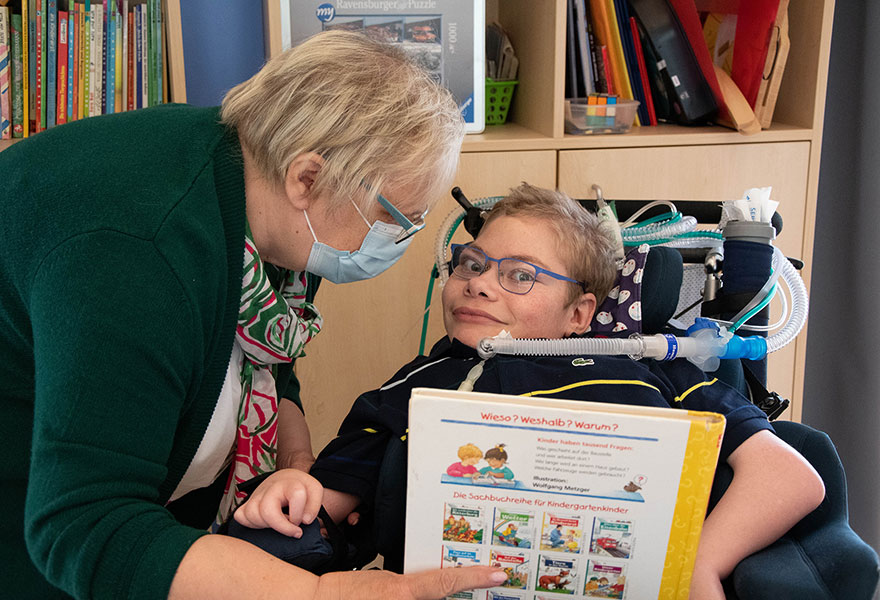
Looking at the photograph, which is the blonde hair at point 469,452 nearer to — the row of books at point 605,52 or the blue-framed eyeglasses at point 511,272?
the blue-framed eyeglasses at point 511,272

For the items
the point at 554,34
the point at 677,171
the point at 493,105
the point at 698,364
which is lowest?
the point at 698,364

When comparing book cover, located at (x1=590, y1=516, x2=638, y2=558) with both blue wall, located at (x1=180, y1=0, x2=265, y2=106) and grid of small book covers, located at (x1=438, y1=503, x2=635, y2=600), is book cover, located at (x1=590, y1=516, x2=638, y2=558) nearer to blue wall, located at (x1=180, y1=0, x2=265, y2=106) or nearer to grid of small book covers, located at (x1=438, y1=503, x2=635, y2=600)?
grid of small book covers, located at (x1=438, y1=503, x2=635, y2=600)

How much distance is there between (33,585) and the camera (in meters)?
1.23

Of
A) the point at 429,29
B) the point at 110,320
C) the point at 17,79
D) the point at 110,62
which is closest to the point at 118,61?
the point at 110,62

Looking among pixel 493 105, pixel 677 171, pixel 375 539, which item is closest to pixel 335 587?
pixel 375 539

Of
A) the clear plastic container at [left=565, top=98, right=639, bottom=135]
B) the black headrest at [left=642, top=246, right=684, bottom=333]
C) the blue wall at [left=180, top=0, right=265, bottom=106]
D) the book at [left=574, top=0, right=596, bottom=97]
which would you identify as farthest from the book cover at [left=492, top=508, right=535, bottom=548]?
the blue wall at [left=180, top=0, right=265, bottom=106]

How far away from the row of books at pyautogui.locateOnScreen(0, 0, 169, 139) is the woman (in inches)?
39.3

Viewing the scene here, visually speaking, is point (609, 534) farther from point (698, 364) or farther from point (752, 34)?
point (752, 34)

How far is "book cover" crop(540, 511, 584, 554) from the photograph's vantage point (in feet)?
3.27

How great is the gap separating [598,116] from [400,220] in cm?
105

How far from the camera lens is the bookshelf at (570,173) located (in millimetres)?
2115

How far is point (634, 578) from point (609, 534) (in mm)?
77

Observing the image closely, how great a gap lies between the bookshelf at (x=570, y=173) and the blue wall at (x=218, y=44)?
19.4 inches

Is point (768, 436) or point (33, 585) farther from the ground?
point (768, 436)
